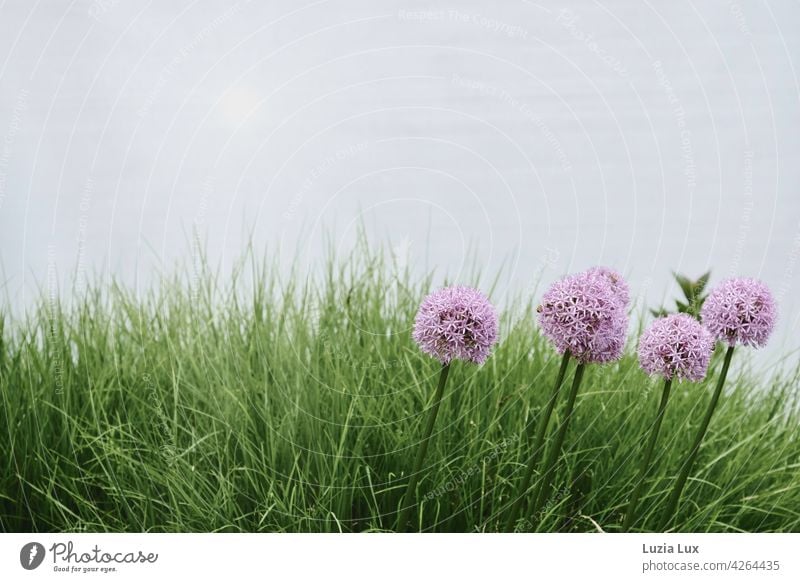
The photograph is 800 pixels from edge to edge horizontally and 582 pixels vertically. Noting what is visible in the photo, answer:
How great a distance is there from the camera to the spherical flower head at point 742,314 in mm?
1400

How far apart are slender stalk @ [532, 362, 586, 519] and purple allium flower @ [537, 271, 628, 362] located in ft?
0.11

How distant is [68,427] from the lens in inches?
64.0


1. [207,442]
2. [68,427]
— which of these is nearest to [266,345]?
[207,442]

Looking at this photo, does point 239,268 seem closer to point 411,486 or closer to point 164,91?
point 164,91

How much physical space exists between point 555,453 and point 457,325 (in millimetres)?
287
